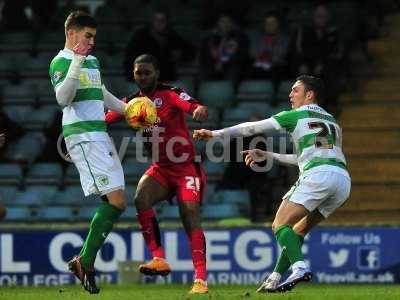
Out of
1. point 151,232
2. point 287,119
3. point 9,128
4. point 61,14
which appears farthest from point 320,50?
point 287,119

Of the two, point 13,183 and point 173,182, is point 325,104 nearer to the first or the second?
point 13,183

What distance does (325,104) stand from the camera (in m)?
19.2

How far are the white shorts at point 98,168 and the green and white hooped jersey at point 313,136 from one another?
1.51 metres

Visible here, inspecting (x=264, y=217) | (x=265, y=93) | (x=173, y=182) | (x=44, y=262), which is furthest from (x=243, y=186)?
(x=173, y=182)

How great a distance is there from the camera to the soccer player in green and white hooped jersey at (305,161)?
1145cm

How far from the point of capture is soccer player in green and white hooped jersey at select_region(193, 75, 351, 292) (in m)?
11.4

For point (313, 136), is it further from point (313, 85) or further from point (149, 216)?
point (149, 216)

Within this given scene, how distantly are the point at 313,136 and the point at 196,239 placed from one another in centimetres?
152

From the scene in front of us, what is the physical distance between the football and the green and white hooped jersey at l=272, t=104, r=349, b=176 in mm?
1080

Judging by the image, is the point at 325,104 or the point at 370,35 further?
the point at 370,35

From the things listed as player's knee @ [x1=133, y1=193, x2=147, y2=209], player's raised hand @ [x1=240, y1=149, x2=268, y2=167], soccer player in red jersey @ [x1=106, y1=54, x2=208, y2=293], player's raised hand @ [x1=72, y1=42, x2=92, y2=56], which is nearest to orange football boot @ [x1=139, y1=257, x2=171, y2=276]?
soccer player in red jersey @ [x1=106, y1=54, x2=208, y2=293]

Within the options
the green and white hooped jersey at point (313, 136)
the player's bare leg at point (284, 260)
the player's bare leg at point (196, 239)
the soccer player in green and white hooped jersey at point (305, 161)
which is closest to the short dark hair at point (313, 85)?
the soccer player in green and white hooped jersey at point (305, 161)

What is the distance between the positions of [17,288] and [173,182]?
423cm

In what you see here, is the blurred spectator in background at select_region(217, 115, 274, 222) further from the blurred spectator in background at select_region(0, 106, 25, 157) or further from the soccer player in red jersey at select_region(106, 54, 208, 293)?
the soccer player in red jersey at select_region(106, 54, 208, 293)
